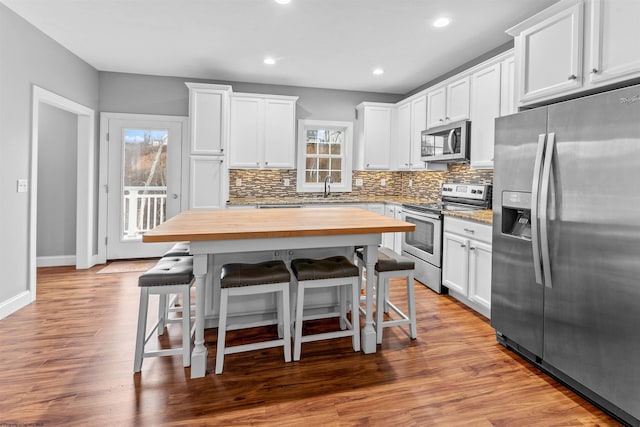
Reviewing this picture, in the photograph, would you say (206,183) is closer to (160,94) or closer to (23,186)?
(160,94)

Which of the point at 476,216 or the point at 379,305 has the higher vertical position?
the point at 476,216

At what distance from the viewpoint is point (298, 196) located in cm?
548

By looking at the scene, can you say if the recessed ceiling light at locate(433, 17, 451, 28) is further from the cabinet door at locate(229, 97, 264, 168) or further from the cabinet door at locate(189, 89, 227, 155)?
the cabinet door at locate(189, 89, 227, 155)

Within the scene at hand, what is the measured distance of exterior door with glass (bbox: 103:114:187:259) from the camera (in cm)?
493

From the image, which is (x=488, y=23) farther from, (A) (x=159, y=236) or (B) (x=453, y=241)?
(A) (x=159, y=236)

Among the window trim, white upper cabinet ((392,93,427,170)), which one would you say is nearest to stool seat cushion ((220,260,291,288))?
white upper cabinet ((392,93,427,170))

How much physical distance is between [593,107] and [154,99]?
5.04 m

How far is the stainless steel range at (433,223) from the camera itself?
3777 mm

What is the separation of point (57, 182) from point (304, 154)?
3401mm

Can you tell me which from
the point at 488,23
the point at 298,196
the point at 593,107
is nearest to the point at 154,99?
the point at 298,196

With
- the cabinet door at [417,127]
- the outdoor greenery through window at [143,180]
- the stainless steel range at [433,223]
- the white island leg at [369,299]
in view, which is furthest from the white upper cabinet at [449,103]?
the outdoor greenery through window at [143,180]

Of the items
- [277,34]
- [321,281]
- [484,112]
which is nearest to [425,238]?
[484,112]

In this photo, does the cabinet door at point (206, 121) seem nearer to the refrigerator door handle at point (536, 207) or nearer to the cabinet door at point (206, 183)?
the cabinet door at point (206, 183)

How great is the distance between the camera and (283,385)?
6.83 feet
